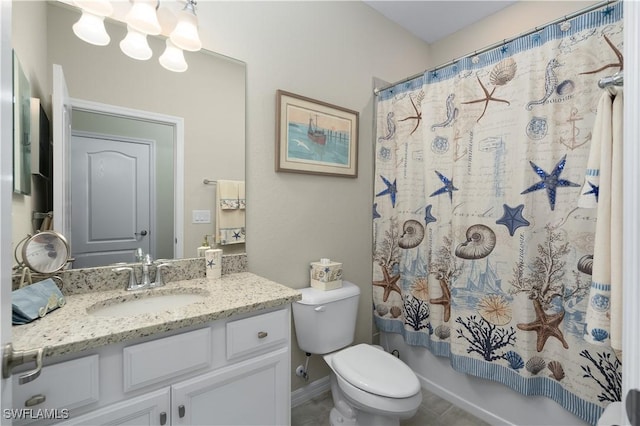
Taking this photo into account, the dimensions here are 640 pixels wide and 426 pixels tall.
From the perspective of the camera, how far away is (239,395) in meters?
1.14

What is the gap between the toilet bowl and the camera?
4.32ft

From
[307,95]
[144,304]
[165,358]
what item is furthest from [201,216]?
[307,95]

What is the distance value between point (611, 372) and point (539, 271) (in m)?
0.46

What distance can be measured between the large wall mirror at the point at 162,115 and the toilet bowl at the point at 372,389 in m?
0.85

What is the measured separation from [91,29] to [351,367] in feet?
6.19

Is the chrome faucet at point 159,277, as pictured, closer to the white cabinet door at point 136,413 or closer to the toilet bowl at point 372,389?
the white cabinet door at point 136,413

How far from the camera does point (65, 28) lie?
1.21m

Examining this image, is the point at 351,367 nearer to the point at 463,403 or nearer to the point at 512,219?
the point at 463,403

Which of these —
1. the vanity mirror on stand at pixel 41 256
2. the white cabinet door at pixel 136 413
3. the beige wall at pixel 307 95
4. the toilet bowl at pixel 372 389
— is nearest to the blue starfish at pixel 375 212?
the beige wall at pixel 307 95

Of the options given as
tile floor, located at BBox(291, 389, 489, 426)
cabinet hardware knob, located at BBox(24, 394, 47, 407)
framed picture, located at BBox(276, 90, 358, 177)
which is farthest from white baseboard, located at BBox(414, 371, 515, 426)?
cabinet hardware knob, located at BBox(24, 394, 47, 407)

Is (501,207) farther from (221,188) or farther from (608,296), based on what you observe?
(221,188)

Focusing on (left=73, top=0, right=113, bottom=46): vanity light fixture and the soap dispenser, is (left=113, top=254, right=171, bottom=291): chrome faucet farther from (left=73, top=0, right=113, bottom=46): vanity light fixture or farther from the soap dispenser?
(left=73, top=0, right=113, bottom=46): vanity light fixture

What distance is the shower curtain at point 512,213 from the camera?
1315mm

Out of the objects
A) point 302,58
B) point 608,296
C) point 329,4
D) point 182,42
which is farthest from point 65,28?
point 608,296
